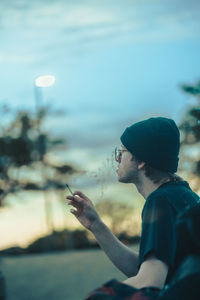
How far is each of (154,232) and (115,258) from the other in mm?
643

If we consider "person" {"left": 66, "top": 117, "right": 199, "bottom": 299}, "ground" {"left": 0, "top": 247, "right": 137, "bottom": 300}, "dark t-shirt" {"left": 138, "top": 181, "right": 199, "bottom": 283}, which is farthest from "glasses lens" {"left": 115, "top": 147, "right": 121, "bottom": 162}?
"ground" {"left": 0, "top": 247, "right": 137, "bottom": 300}

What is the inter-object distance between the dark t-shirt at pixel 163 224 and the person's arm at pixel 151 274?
21mm

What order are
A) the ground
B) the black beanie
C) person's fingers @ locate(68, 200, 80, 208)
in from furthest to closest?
1. the ground
2. person's fingers @ locate(68, 200, 80, 208)
3. the black beanie

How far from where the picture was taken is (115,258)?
7.11 feet

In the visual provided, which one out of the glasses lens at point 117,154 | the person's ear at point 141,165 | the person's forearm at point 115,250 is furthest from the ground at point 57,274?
the person's ear at point 141,165

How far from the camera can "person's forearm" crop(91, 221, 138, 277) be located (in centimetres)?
216

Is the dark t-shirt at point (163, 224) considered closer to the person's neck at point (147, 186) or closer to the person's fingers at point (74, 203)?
the person's neck at point (147, 186)

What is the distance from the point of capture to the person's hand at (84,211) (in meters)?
2.14

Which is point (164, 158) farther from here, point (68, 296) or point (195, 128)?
point (68, 296)

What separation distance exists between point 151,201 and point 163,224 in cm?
13

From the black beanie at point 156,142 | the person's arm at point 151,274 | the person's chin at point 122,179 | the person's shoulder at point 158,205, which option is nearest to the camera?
the person's arm at point 151,274

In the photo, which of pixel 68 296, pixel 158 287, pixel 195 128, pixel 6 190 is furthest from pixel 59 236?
pixel 158 287

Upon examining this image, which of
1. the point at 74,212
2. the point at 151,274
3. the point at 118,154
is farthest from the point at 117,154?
the point at 151,274

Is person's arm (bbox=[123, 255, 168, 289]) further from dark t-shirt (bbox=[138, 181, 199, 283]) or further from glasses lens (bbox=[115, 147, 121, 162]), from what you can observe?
glasses lens (bbox=[115, 147, 121, 162])
